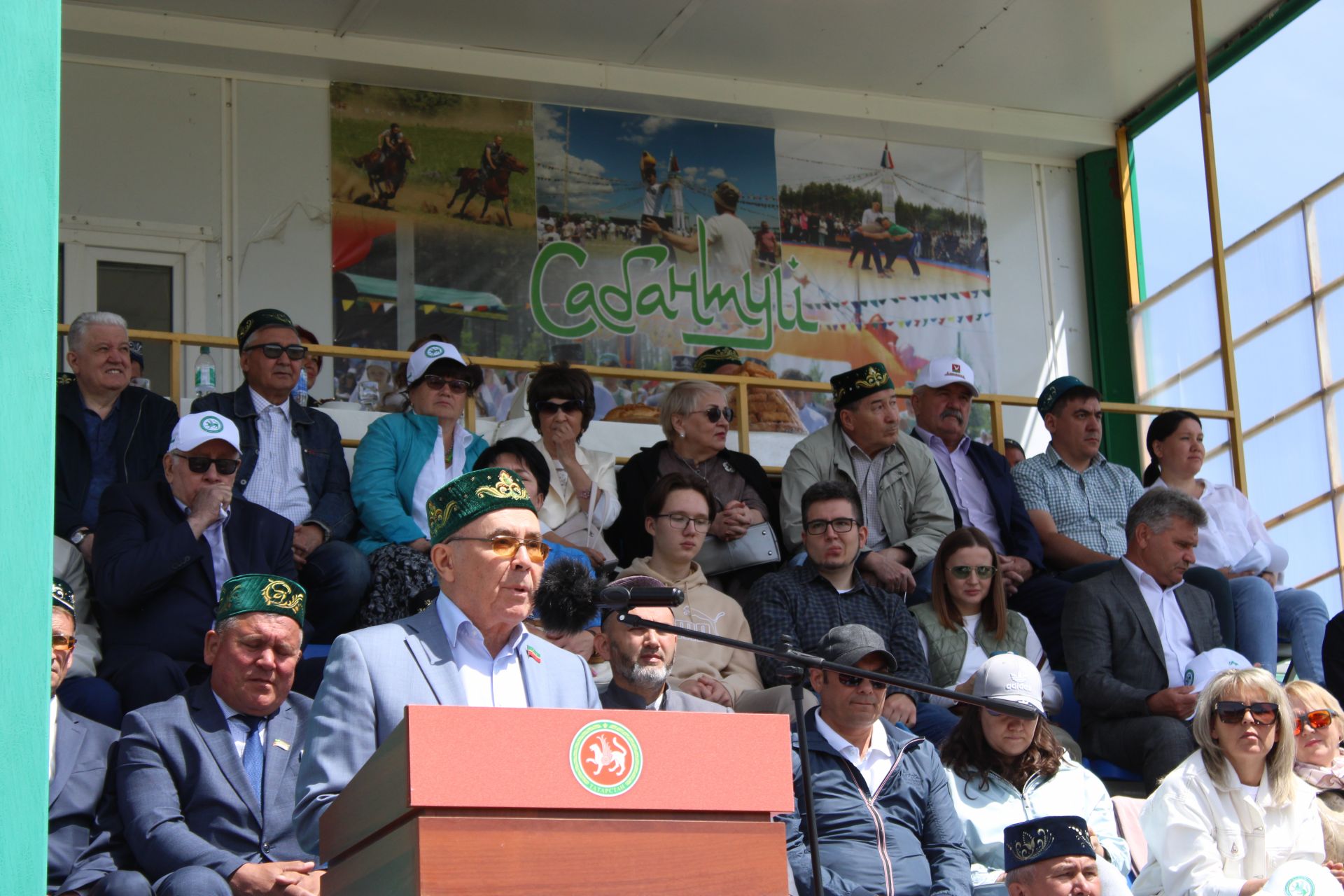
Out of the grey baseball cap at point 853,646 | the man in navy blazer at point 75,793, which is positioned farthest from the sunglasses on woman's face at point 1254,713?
the man in navy blazer at point 75,793

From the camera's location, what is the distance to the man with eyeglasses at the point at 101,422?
517 centimetres

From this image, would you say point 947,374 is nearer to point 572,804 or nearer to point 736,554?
point 736,554

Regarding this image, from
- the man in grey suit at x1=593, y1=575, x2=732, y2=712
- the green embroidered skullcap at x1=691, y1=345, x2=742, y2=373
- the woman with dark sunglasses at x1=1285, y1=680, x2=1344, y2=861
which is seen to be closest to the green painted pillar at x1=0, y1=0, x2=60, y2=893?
the man in grey suit at x1=593, y1=575, x2=732, y2=712

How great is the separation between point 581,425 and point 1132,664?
212 cm

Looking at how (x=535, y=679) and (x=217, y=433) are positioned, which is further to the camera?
(x=217, y=433)

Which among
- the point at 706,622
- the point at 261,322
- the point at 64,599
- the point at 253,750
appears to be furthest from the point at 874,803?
the point at 261,322

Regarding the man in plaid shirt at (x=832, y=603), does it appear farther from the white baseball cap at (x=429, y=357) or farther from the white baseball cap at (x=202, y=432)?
the white baseball cap at (x=202, y=432)

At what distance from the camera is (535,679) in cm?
254

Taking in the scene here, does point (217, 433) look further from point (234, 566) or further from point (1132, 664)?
point (1132, 664)

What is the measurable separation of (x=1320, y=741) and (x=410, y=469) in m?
3.04

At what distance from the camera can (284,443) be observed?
550 cm

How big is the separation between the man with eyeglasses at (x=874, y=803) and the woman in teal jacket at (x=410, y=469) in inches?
60.1

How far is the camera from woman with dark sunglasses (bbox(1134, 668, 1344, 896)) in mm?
4043

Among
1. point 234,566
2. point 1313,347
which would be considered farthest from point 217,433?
point 1313,347
